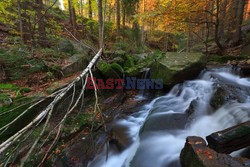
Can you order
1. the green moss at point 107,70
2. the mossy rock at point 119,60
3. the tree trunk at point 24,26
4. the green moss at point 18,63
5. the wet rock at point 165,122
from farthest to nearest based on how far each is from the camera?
the tree trunk at point 24,26
the mossy rock at point 119,60
the green moss at point 107,70
the green moss at point 18,63
the wet rock at point 165,122

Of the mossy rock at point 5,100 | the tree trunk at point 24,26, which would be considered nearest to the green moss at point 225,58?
the mossy rock at point 5,100

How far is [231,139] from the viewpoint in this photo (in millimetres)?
2908

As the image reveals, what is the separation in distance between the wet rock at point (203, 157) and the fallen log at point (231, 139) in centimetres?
25

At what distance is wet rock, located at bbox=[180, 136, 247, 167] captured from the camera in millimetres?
2426

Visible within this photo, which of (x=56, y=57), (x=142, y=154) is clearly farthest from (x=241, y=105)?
(x=56, y=57)

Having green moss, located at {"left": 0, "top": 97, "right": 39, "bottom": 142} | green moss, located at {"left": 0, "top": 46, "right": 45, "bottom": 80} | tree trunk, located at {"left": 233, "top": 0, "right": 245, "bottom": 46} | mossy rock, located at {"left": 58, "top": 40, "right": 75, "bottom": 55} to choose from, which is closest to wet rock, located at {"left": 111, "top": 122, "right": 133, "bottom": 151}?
green moss, located at {"left": 0, "top": 97, "right": 39, "bottom": 142}

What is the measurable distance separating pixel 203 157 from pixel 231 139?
2.57 ft

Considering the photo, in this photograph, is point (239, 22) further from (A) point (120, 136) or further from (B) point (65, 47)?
(B) point (65, 47)

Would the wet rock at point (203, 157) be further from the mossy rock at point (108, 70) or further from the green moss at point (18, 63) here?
the green moss at point (18, 63)

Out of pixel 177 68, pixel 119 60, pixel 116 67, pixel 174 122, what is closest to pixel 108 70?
pixel 116 67

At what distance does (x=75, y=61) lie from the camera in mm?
6930

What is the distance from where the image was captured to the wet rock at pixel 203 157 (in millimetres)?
2426

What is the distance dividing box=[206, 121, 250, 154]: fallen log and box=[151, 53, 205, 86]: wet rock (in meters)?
3.57

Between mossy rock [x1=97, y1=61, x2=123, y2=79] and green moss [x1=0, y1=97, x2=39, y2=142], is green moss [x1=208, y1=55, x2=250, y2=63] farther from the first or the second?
green moss [x1=0, y1=97, x2=39, y2=142]
